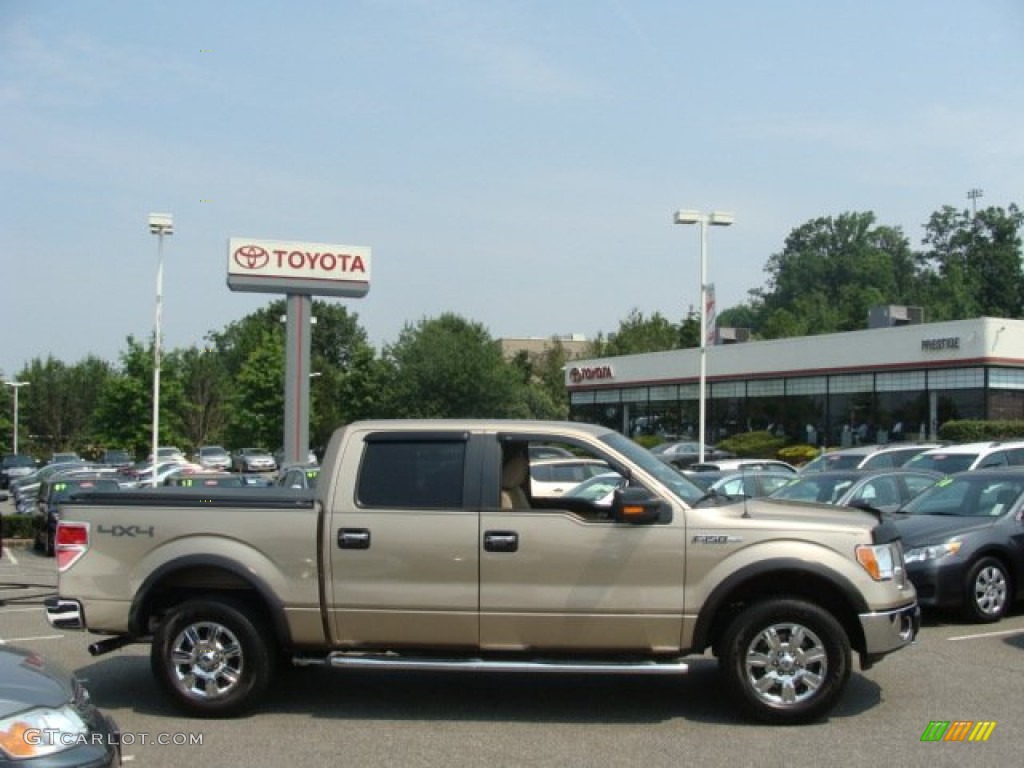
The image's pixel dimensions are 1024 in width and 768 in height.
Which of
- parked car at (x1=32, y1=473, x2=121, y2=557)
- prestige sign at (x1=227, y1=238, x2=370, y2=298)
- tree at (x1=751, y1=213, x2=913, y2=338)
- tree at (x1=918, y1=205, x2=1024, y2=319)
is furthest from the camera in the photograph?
tree at (x1=751, y1=213, x2=913, y2=338)

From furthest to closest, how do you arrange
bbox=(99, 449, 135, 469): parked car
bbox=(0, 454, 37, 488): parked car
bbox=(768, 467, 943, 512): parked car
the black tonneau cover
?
1. bbox=(99, 449, 135, 469): parked car
2. bbox=(0, 454, 37, 488): parked car
3. bbox=(768, 467, 943, 512): parked car
4. the black tonneau cover

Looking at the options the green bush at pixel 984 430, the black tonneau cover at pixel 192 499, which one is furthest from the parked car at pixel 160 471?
the black tonneau cover at pixel 192 499

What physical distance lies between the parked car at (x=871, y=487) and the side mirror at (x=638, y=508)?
22.0ft

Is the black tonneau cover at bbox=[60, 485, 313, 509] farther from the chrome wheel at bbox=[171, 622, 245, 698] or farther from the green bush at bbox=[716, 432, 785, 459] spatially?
the green bush at bbox=[716, 432, 785, 459]

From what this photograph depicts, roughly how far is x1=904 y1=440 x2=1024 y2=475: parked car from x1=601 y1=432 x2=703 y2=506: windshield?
1340 centimetres

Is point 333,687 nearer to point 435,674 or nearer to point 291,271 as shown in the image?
point 435,674

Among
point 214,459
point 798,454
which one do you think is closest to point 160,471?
point 214,459

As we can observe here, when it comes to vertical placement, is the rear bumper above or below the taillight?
below

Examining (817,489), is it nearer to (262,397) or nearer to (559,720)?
(559,720)

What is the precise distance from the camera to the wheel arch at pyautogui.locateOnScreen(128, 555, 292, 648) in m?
7.31

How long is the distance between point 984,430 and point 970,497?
28.3 m

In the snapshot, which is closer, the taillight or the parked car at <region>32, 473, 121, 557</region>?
the taillight

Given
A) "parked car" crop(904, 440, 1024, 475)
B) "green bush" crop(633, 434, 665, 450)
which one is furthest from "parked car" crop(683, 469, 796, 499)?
"green bush" crop(633, 434, 665, 450)

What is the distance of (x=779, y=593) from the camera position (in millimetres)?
7254
